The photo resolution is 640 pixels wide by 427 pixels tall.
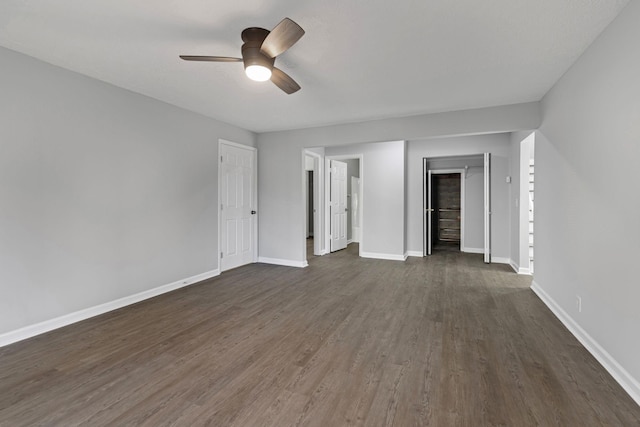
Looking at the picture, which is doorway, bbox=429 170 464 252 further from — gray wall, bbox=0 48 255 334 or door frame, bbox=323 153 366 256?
gray wall, bbox=0 48 255 334

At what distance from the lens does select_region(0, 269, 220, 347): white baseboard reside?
8.36 feet

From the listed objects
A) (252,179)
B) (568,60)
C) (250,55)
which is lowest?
(252,179)

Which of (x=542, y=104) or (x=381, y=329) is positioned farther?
(x=542, y=104)

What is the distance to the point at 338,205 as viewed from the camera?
712 centimetres

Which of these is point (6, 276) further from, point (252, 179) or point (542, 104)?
point (542, 104)

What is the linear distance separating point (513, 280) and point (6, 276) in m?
5.93

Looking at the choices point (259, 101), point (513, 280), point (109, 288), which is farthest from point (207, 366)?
point (513, 280)

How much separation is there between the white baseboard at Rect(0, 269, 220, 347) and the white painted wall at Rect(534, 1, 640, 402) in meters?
4.47

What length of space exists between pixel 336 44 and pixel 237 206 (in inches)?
136

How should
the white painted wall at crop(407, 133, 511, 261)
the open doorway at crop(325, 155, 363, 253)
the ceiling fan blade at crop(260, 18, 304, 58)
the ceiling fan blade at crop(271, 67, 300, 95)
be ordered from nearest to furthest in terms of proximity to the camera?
the ceiling fan blade at crop(260, 18, 304, 58)
the ceiling fan blade at crop(271, 67, 300, 95)
the white painted wall at crop(407, 133, 511, 261)
the open doorway at crop(325, 155, 363, 253)

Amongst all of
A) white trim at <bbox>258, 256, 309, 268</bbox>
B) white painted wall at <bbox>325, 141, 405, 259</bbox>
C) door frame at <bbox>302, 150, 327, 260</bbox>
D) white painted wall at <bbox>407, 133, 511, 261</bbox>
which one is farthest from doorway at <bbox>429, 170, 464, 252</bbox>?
white trim at <bbox>258, 256, 309, 268</bbox>

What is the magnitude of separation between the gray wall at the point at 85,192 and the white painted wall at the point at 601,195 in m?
4.45

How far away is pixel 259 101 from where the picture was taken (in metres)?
3.80

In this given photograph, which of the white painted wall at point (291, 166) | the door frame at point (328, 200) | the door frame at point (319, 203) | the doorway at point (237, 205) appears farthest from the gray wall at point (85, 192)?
the door frame at point (328, 200)
